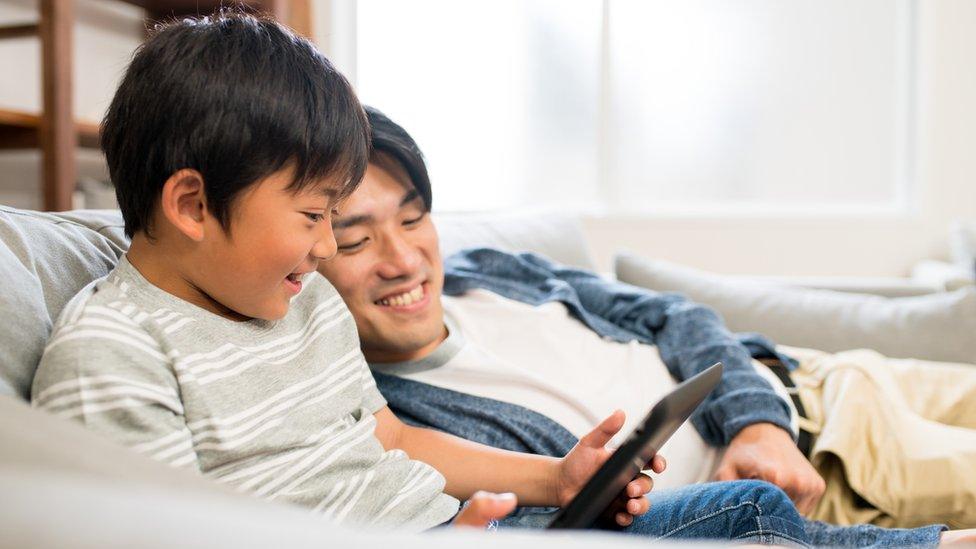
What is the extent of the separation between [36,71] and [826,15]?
10.6 ft

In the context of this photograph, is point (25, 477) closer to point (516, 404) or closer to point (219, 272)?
point (219, 272)

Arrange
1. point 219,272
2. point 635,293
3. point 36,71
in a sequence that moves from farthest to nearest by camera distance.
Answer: point 36,71 < point 635,293 < point 219,272

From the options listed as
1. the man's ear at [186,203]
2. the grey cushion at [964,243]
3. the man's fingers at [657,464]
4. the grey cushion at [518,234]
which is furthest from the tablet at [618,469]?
the grey cushion at [964,243]

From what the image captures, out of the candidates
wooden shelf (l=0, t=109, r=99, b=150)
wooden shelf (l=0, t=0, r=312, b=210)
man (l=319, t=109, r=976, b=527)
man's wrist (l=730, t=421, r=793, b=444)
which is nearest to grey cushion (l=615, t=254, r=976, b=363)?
man (l=319, t=109, r=976, b=527)

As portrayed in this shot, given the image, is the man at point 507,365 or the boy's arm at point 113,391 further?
the man at point 507,365

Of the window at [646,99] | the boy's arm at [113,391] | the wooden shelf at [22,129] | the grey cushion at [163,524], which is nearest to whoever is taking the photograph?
the grey cushion at [163,524]

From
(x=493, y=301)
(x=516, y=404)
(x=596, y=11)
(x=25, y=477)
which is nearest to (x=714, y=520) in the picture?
(x=516, y=404)

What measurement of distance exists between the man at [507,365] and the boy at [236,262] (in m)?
0.29

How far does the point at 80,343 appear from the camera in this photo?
0.70 m

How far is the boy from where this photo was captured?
771mm

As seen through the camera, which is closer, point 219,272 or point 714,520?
point 219,272

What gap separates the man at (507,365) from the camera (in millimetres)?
1211

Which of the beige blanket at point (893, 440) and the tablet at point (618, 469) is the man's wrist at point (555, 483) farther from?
the beige blanket at point (893, 440)

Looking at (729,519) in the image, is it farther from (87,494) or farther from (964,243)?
(964,243)
